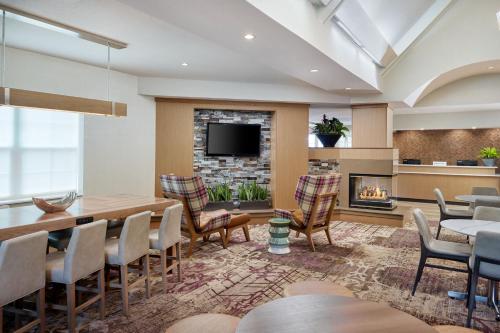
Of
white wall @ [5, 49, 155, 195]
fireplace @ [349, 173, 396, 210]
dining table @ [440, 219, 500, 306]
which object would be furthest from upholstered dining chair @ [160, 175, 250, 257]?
fireplace @ [349, 173, 396, 210]

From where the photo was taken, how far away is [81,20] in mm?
3621

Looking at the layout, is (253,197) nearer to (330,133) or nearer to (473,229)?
(330,133)

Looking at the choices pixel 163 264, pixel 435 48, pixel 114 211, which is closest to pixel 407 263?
pixel 163 264

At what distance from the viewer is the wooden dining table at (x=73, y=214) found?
271 centimetres

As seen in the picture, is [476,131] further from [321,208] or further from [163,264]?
[163,264]

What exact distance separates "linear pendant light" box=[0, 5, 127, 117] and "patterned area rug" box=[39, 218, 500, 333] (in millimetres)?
1901

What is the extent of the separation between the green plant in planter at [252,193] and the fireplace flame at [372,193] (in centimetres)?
204

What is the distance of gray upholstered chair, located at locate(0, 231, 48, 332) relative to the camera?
2.21 metres

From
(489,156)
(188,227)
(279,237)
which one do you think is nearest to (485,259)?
(279,237)

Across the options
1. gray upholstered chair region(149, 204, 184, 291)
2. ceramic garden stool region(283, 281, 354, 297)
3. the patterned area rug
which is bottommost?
the patterned area rug

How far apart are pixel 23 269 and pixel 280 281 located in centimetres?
247

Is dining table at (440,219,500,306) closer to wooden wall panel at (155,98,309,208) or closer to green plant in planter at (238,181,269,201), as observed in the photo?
wooden wall panel at (155,98,309,208)

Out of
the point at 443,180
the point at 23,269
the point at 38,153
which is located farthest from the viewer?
the point at 443,180

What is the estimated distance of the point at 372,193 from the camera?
7398 millimetres
